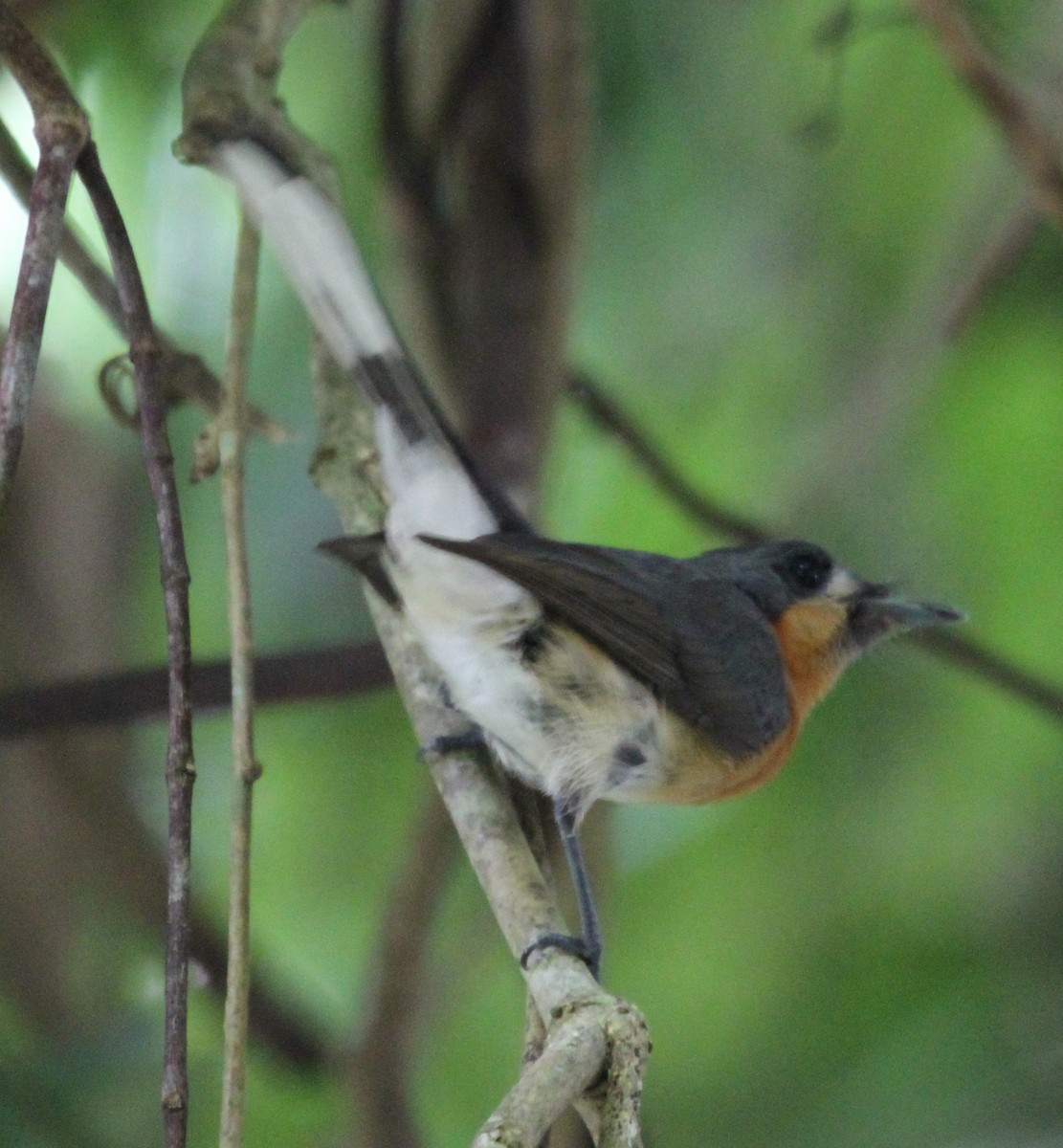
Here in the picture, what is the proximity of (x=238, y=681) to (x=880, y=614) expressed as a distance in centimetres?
188

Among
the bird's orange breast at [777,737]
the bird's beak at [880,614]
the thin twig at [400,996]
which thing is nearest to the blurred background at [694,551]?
the thin twig at [400,996]

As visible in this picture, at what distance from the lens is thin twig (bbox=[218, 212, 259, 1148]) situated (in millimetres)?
1580

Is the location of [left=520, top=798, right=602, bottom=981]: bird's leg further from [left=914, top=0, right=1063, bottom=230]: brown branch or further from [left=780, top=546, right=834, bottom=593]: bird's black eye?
[left=914, top=0, right=1063, bottom=230]: brown branch

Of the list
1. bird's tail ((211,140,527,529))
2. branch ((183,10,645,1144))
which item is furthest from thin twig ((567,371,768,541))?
branch ((183,10,645,1144))

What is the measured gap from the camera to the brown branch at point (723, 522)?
10.8 ft

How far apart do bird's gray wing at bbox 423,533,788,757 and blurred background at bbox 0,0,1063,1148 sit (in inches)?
22.6

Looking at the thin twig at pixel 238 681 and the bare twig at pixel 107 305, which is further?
the bare twig at pixel 107 305

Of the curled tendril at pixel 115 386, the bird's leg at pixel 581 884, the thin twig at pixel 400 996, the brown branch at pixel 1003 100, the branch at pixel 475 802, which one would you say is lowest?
the thin twig at pixel 400 996

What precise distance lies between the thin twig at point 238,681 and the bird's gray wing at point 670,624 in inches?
15.9

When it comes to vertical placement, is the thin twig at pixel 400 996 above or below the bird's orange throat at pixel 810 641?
below

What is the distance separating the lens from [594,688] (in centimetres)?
282

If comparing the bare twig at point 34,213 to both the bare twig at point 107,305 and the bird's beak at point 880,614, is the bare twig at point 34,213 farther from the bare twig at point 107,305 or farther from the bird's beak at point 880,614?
the bird's beak at point 880,614

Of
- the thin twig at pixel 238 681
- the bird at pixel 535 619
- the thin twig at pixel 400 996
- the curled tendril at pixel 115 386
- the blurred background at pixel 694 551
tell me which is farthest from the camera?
the blurred background at pixel 694 551

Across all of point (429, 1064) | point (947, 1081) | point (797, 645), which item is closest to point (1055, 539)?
point (797, 645)
